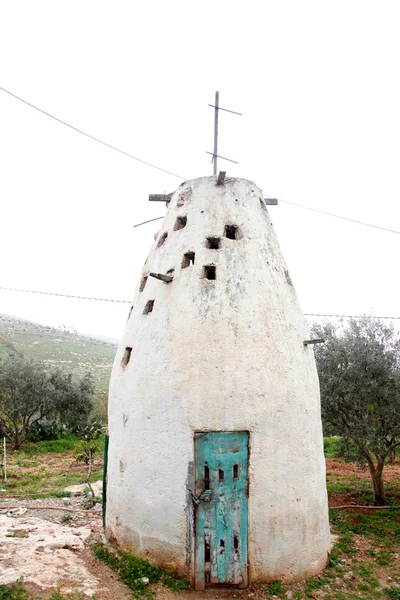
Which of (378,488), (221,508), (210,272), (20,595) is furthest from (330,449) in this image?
(20,595)

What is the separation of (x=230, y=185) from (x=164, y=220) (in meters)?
1.63

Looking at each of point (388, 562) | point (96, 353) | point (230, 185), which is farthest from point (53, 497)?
point (96, 353)

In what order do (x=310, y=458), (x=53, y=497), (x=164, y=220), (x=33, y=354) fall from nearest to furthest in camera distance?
(x=310, y=458) → (x=164, y=220) → (x=53, y=497) → (x=33, y=354)

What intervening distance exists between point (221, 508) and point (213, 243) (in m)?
4.65

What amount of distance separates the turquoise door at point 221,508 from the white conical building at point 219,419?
0.02 metres

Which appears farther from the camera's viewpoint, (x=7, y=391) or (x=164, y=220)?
(x=7, y=391)

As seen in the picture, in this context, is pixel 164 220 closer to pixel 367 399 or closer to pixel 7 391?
pixel 367 399

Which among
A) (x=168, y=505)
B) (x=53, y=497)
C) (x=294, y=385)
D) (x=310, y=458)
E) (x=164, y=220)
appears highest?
(x=164, y=220)

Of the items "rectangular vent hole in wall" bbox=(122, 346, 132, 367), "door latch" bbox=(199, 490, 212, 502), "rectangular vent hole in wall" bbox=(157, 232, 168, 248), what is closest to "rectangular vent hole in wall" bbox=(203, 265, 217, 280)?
"rectangular vent hole in wall" bbox=(157, 232, 168, 248)

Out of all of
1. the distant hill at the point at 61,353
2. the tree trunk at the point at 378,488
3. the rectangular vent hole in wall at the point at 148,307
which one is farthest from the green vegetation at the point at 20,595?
the distant hill at the point at 61,353

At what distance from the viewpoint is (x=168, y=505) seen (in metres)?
7.57

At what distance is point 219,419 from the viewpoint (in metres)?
7.63

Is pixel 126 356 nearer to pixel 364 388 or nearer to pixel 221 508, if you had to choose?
pixel 221 508

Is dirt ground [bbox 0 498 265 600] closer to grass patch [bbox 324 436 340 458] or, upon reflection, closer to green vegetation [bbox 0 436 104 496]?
green vegetation [bbox 0 436 104 496]
